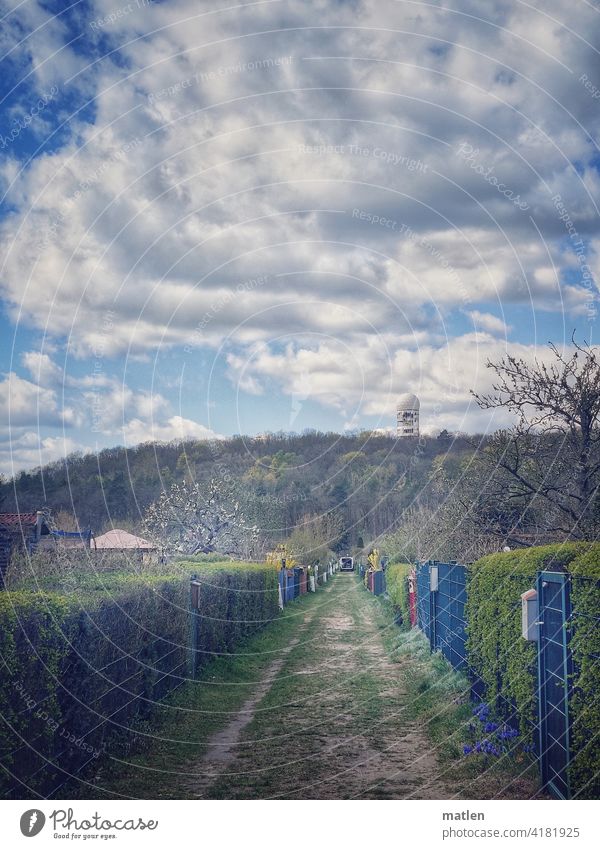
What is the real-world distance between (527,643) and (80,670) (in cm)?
371

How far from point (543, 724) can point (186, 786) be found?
2.91m

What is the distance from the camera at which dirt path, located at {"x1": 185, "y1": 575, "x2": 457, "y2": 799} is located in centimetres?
593

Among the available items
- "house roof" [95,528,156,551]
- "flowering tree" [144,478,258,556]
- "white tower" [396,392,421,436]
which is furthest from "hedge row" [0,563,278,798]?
"flowering tree" [144,478,258,556]

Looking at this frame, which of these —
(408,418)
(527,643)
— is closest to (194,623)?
(527,643)

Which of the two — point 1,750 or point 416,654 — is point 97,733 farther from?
point 416,654

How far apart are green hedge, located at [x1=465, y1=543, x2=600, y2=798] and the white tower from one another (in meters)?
17.3

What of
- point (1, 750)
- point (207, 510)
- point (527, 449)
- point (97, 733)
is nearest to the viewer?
point (1, 750)

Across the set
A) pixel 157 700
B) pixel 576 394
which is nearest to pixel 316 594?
pixel 576 394

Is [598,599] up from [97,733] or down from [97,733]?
up

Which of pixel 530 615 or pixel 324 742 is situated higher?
pixel 530 615

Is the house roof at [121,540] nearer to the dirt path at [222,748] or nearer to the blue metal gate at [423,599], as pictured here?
the blue metal gate at [423,599]

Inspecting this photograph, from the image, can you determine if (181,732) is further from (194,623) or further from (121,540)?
(121,540)

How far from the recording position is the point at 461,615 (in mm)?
10109

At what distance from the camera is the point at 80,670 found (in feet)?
20.2
